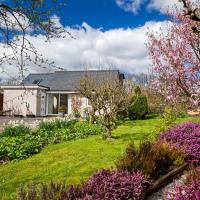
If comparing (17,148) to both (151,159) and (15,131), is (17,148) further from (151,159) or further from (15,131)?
(151,159)

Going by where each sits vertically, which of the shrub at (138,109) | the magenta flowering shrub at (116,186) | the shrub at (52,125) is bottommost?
the magenta flowering shrub at (116,186)

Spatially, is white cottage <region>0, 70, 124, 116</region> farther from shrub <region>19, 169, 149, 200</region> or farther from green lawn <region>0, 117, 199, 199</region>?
shrub <region>19, 169, 149, 200</region>

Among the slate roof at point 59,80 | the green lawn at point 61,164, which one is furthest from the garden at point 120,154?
the slate roof at point 59,80

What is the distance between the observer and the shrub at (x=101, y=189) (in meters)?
5.83

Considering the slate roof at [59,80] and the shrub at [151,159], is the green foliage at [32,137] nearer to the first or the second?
the shrub at [151,159]

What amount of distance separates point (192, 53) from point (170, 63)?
953mm

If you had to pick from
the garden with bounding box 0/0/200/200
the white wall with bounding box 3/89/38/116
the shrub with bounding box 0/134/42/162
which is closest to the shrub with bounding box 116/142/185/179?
the garden with bounding box 0/0/200/200

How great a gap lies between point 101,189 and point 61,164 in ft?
20.4

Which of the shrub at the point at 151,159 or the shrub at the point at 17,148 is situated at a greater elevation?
the shrub at the point at 151,159

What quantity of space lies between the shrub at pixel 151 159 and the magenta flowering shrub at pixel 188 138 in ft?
2.56

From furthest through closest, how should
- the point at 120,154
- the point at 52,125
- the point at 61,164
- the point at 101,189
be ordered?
the point at 52,125 → the point at 120,154 → the point at 61,164 → the point at 101,189

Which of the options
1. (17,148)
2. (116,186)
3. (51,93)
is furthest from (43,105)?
(116,186)

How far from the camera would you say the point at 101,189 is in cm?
671

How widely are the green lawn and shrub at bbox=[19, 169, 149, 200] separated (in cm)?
200
